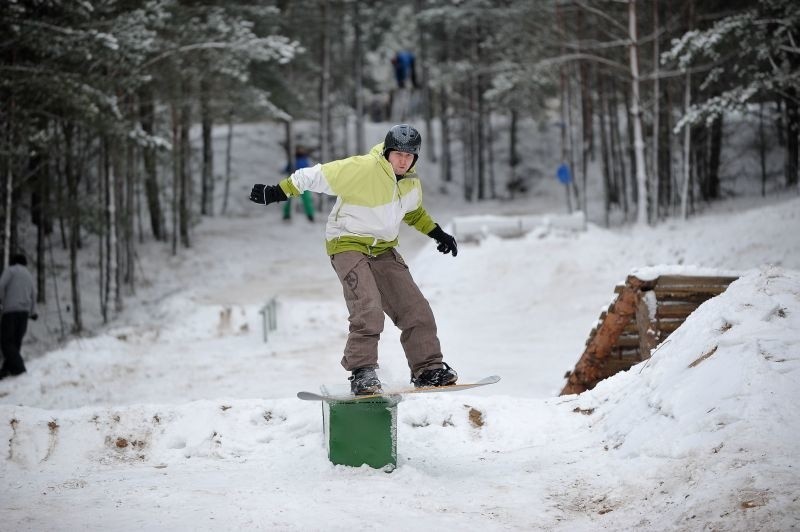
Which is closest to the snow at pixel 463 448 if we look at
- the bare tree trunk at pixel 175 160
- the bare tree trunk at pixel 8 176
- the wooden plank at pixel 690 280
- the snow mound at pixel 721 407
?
the snow mound at pixel 721 407

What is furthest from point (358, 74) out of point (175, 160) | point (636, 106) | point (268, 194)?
point (268, 194)

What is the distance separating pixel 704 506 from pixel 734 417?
80cm

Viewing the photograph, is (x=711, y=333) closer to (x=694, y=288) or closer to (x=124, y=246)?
(x=694, y=288)

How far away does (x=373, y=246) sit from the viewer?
5.56 m

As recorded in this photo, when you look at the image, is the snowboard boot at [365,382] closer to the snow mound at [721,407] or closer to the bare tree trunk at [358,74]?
the snow mound at [721,407]

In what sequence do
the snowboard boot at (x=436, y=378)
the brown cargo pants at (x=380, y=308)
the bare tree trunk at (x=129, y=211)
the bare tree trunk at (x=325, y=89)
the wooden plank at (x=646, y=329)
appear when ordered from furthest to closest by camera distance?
1. the bare tree trunk at (x=325, y=89)
2. the bare tree trunk at (x=129, y=211)
3. the wooden plank at (x=646, y=329)
4. the snowboard boot at (x=436, y=378)
5. the brown cargo pants at (x=380, y=308)

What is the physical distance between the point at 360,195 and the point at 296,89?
28278 millimetres

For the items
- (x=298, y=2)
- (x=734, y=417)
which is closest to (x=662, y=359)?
(x=734, y=417)

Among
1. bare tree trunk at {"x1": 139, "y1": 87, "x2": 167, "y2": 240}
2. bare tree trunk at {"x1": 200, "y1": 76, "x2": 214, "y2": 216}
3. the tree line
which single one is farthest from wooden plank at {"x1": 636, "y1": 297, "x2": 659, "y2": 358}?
bare tree trunk at {"x1": 200, "y1": 76, "x2": 214, "y2": 216}

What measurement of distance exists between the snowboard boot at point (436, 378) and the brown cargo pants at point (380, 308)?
0.05 meters

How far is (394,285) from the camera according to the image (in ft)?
18.5

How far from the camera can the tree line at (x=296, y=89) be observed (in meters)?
14.5

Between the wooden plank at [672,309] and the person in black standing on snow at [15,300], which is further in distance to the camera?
the person in black standing on snow at [15,300]

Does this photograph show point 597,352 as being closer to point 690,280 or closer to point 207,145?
point 690,280
